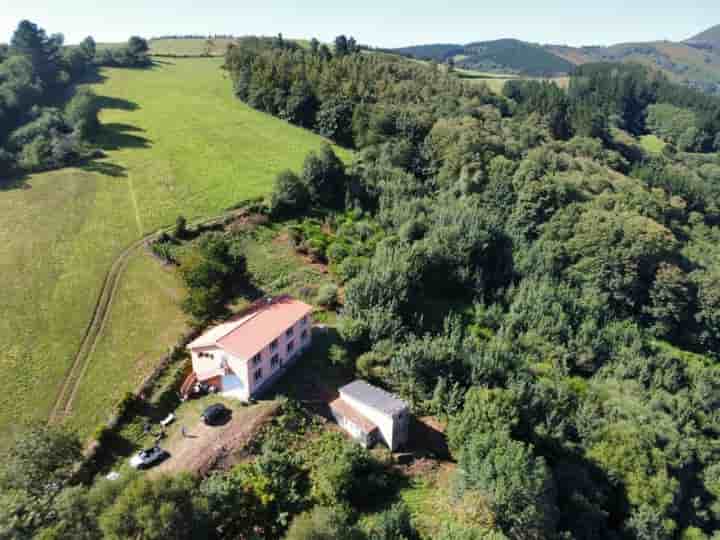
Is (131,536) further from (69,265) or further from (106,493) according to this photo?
(69,265)

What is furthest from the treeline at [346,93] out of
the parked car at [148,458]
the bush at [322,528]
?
the bush at [322,528]

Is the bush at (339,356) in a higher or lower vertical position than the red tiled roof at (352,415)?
higher

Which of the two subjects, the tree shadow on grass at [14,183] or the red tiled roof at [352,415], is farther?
the tree shadow on grass at [14,183]

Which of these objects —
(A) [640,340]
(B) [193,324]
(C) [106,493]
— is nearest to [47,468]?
(C) [106,493]

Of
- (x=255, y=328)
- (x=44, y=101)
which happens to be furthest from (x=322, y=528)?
(x=44, y=101)

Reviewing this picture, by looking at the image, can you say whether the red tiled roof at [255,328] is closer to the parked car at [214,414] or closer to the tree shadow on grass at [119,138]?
the parked car at [214,414]

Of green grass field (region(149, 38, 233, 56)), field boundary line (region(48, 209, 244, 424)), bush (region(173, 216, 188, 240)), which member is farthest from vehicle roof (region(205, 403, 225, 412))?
green grass field (region(149, 38, 233, 56))
